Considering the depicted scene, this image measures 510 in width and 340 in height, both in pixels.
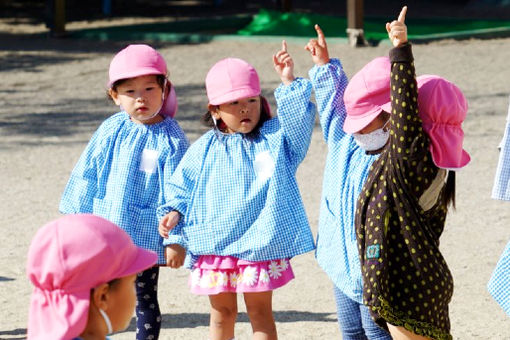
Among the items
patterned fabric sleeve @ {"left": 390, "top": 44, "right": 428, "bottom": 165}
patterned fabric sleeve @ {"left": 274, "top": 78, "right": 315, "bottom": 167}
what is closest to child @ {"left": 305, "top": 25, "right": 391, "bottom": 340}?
patterned fabric sleeve @ {"left": 274, "top": 78, "right": 315, "bottom": 167}

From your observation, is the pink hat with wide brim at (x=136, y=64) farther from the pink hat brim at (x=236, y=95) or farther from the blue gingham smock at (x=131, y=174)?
the pink hat brim at (x=236, y=95)

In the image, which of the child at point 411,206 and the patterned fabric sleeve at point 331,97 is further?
the patterned fabric sleeve at point 331,97

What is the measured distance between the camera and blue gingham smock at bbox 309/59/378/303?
3.55m

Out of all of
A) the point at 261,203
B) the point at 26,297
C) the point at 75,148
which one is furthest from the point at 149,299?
the point at 75,148

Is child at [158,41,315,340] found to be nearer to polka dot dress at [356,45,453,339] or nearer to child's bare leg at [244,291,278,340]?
child's bare leg at [244,291,278,340]

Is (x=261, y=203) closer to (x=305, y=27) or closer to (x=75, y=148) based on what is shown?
(x=75, y=148)

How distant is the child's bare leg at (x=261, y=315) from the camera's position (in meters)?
3.98

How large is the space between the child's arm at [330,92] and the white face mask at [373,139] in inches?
10.7

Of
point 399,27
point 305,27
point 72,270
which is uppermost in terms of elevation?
point 305,27

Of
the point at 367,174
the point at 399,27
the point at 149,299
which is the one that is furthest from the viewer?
the point at 149,299

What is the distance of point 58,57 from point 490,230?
835 cm

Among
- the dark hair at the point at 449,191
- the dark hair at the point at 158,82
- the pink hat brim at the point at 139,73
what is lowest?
the dark hair at the point at 449,191

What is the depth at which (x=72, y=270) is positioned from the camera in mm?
2350

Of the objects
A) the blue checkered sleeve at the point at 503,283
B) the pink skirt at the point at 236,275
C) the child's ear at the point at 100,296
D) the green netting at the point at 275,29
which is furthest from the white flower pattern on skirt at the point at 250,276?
the green netting at the point at 275,29
